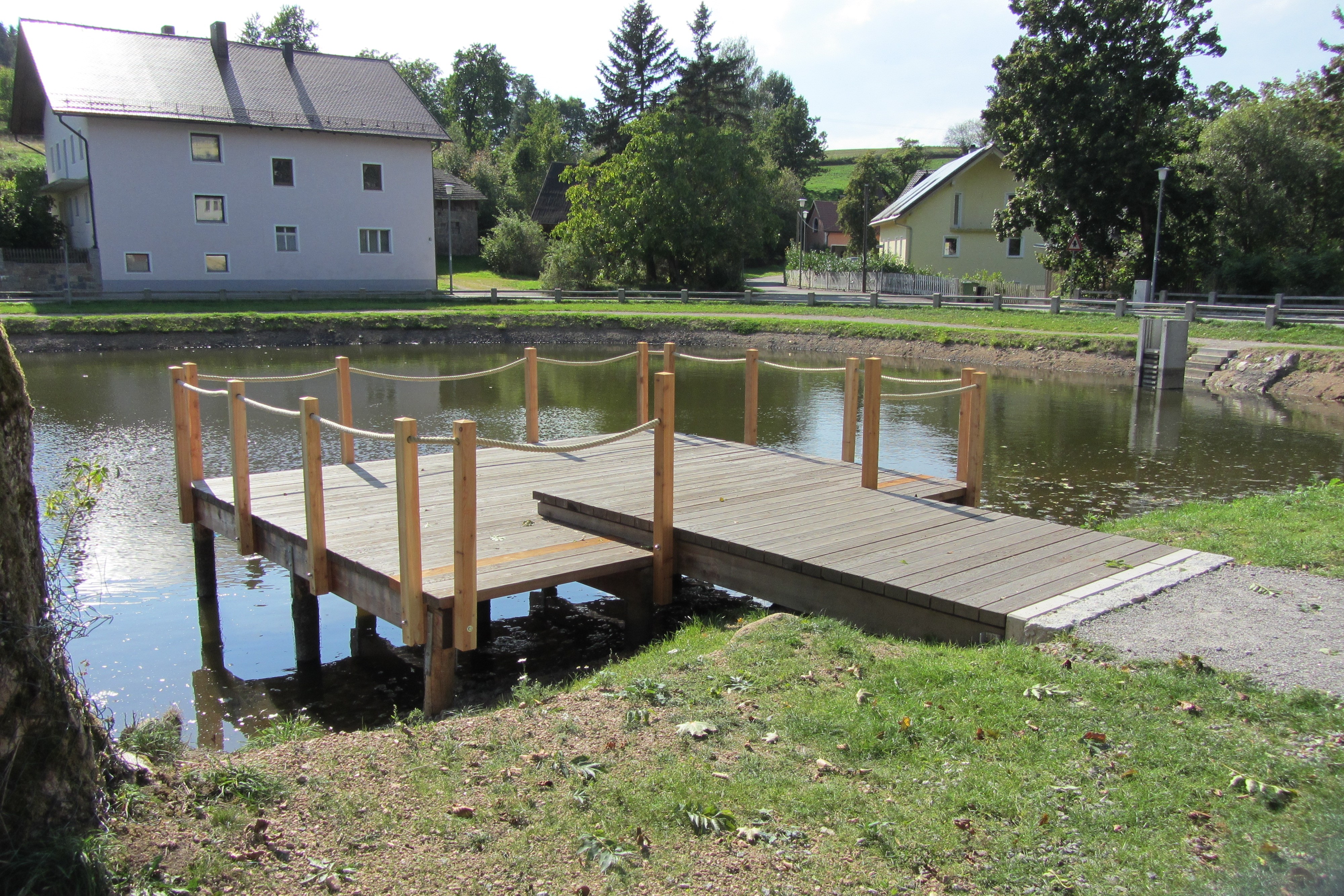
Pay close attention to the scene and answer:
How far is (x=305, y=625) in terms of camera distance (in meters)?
8.73

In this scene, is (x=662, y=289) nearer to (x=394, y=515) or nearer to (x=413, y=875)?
(x=394, y=515)

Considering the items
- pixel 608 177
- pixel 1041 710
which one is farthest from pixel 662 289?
pixel 1041 710

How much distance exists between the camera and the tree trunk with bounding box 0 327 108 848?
11.4 ft

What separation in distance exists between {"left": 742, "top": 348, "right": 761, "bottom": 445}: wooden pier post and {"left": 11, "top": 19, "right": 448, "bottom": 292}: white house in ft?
127

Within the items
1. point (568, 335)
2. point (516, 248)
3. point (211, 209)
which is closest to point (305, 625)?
point (568, 335)

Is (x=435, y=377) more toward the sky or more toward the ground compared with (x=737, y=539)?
more toward the sky

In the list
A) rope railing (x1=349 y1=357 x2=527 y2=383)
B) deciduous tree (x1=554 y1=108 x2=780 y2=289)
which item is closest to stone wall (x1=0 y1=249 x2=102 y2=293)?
deciduous tree (x1=554 y1=108 x2=780 y2=289)

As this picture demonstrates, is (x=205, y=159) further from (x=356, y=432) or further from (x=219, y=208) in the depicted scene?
(x=356, y=432)

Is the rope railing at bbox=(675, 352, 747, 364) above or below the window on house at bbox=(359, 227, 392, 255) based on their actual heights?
below

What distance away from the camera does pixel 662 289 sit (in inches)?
1892

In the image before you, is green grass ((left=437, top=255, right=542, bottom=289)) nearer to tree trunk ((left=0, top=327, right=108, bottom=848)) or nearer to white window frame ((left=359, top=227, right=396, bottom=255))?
white window frame ((left=359, top=227, right=396, bottom=255))

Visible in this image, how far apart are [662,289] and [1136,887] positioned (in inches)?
1788

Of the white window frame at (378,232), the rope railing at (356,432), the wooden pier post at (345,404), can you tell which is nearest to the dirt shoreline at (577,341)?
the white window frame at (378,232)

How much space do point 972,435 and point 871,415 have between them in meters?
1.27
